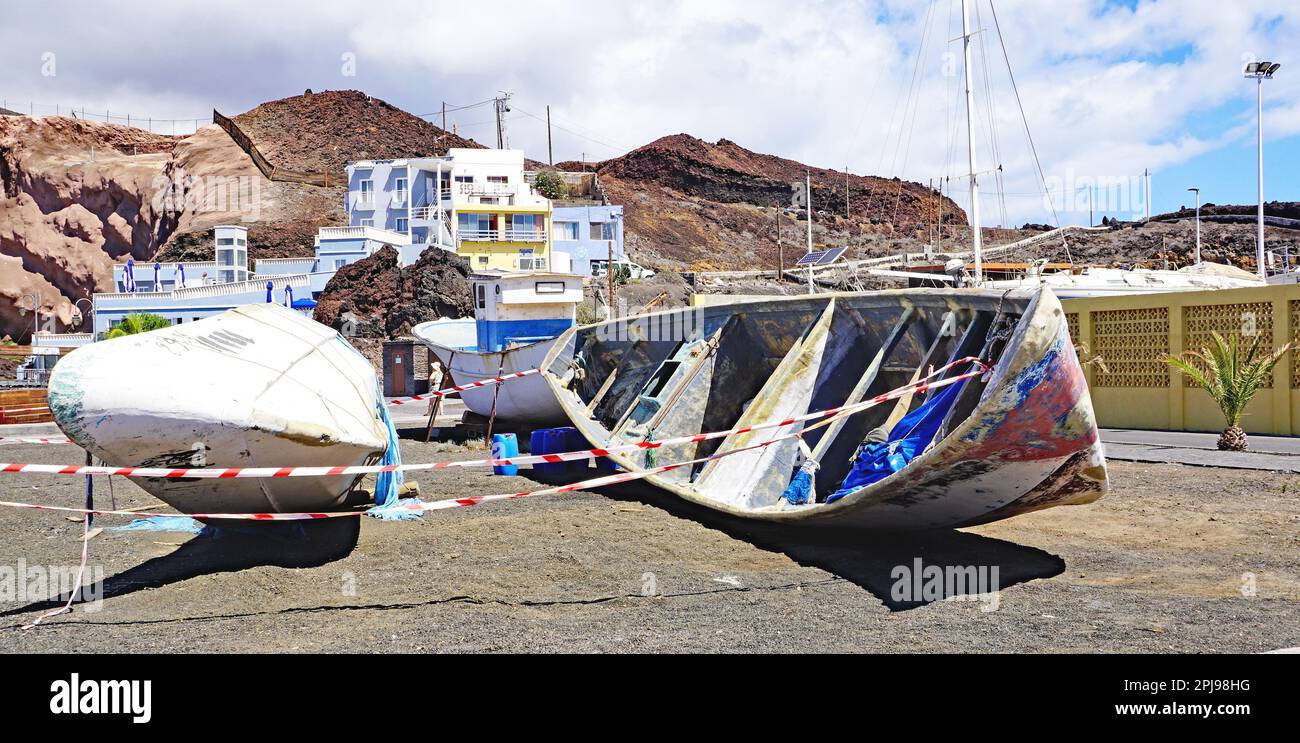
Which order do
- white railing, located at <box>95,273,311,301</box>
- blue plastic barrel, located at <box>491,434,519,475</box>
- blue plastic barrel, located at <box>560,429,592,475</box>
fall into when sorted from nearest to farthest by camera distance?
blue plastic barrel, located at <box>491,434,519,475</box> → blue plastic barrel, located at <box>560,429,592,475</box> → white railing, located at <box>95,273,311,301</box>

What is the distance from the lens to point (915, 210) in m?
124

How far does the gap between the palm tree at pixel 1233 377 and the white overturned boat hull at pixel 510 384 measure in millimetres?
9216

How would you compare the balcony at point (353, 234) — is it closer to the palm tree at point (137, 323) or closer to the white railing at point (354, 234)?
the white railing at point (354, 234)

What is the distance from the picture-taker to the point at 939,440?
21.0 feet

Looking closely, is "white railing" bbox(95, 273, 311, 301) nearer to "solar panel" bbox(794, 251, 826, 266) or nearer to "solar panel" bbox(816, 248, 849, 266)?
"solar panel" bbox(794, 251, 826, 266)

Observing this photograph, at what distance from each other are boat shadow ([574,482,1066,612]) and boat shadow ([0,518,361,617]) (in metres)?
3.08

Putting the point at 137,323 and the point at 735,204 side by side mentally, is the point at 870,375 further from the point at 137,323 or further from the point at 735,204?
the point at 735,204

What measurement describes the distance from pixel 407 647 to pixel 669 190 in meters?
120

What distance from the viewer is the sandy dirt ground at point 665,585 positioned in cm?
498

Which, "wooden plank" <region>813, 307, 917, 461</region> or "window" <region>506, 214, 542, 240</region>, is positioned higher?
"window" <region>506, 214, 542, 240</region>

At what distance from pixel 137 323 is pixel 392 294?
34.8ft

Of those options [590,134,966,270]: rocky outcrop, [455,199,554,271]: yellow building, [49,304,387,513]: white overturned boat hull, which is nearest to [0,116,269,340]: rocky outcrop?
[455,199,554,271]: yellow building

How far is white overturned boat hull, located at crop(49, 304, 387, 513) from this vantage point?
6008mm

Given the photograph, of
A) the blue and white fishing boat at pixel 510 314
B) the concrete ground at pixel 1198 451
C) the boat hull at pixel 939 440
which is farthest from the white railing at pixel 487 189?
the boat hull at pixel 939 440
